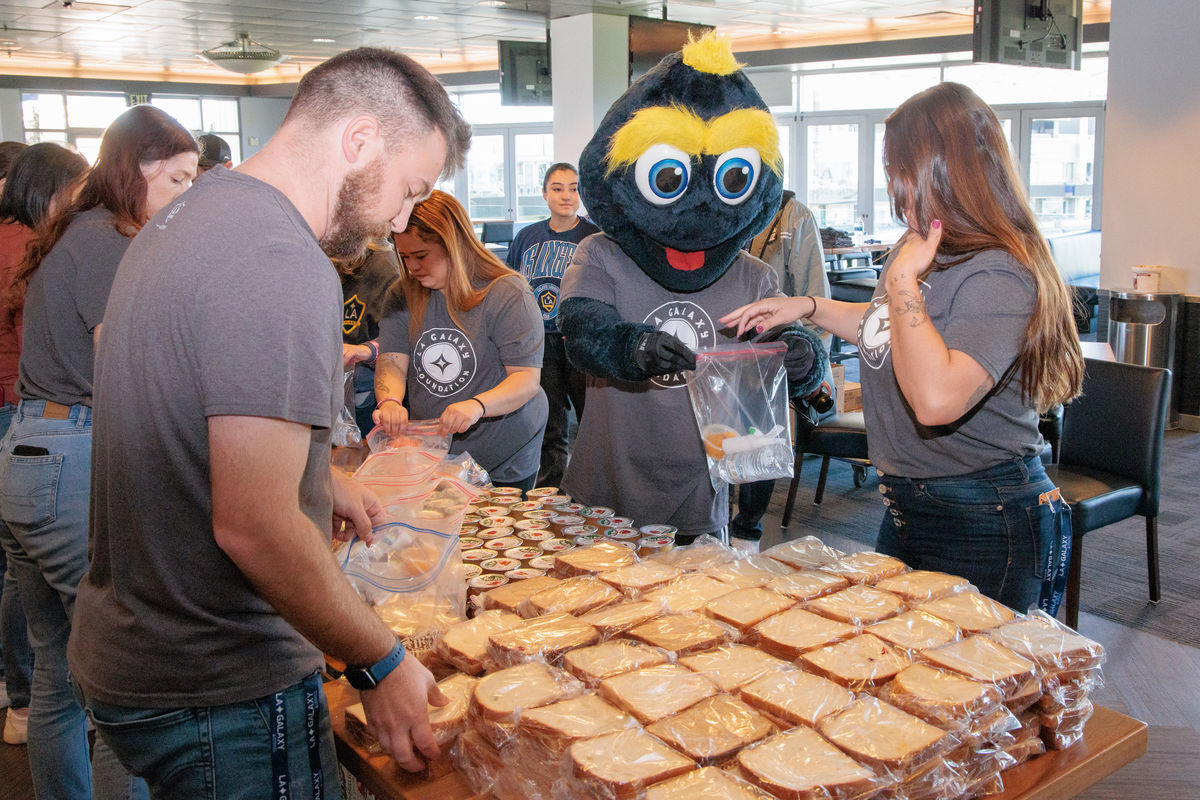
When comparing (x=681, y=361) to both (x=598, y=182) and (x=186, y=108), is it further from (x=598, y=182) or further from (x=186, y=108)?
(x=186, y=108)

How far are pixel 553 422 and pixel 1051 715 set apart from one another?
3.38 meters

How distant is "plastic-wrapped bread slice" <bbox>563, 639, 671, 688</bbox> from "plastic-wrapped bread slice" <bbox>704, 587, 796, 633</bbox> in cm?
13

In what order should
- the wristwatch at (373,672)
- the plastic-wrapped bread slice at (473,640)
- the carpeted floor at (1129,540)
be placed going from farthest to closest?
the carpeted floor at (1129,540) < the plastic-wrapped bread slice at (473,640) < the wristwatch at (373,672)

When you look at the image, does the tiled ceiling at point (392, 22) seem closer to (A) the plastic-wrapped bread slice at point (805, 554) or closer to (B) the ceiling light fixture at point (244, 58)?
(B) the ceiling light fixture at point (244, 58)

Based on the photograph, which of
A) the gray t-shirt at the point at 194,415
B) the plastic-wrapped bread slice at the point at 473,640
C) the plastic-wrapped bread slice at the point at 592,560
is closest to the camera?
the gray t-shirt at the point at 194,415

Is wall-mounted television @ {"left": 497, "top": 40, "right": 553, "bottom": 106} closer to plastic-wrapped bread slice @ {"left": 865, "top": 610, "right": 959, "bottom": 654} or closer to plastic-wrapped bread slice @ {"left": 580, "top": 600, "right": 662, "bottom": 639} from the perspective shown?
plastic-wrapped bread slice @ {"left": 580, "top": 600, "right": 662, "bottom": 639}

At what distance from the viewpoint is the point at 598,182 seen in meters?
2.23

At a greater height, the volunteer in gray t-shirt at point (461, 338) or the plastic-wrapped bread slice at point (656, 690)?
the volunteer in gray t-shirt at point (461, 338)

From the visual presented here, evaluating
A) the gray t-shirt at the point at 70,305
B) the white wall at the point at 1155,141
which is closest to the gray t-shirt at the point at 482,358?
the gray t-shirt at the point at 70,305

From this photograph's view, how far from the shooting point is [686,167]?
2168mm

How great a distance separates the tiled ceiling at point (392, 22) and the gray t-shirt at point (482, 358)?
21.7 ft

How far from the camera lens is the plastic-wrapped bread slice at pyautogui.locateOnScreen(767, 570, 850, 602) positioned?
1490mm

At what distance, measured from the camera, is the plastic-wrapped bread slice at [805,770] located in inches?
40.6

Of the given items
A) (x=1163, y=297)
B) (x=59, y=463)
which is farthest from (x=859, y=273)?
(x=59, y=463)
